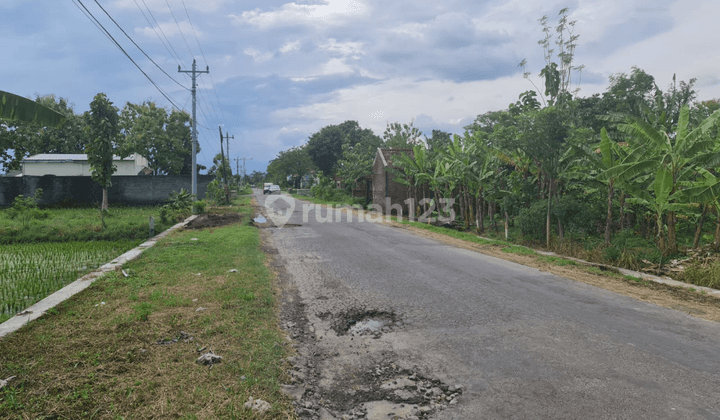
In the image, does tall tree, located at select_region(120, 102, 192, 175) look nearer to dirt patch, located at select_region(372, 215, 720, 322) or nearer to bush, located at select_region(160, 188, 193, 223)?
bush, located at select_region(160, 188, 193, 223)

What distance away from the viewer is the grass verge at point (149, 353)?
3.30 meters

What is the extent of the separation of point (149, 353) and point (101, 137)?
18698 millimetres

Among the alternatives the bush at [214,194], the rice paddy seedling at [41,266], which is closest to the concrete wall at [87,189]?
the bush at [214,194]

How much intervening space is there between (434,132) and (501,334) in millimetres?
46057

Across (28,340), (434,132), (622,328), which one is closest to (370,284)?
(622,328)

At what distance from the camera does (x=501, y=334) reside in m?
5.00

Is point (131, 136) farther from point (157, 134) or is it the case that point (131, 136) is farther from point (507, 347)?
point (507, 347)

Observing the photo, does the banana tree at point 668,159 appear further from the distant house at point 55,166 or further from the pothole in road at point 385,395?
the distant house at point 55,166

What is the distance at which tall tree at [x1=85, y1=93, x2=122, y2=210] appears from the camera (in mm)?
19156

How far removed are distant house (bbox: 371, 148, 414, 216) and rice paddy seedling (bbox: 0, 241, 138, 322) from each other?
55.5 ft

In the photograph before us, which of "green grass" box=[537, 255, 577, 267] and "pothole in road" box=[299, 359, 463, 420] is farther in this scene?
"green grass" box=[537, 255, 577, 267]

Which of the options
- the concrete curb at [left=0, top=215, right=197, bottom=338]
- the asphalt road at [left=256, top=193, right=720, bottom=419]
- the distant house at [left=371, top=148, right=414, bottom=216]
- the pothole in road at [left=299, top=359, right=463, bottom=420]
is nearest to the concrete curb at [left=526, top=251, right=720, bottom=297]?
the asphalt road at [left=256, top=193, right=720, bottom=419]

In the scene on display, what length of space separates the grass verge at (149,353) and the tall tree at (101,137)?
A: 14.3 metres

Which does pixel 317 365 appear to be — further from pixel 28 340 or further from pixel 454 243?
pixel 454 243
